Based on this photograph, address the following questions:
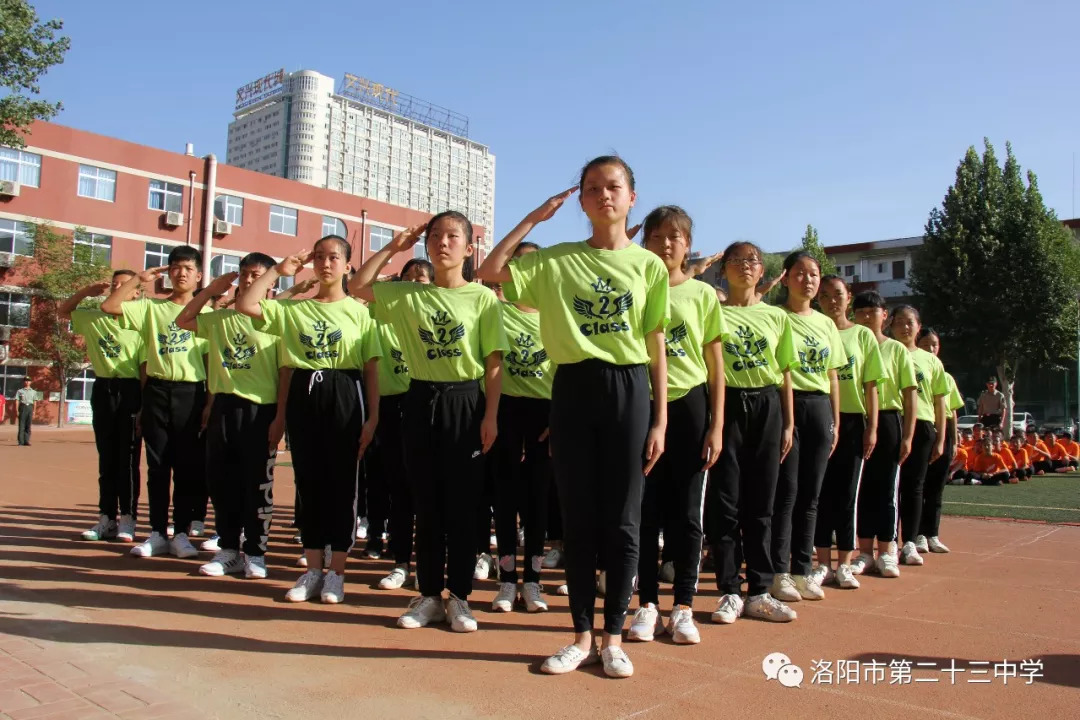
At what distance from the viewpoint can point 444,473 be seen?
417cm

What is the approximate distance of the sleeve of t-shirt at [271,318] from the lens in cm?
483

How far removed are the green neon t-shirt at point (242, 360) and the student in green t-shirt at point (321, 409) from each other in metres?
0.53

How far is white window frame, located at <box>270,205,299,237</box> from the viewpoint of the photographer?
1652 inches

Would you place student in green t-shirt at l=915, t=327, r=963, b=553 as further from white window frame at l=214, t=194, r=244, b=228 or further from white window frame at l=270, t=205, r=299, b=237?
white window frame at l=270, t=205, r=299, b=237

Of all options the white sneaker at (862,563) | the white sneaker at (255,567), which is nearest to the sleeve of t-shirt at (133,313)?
the white sneaker at (255,567)

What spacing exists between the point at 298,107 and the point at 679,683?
125 m

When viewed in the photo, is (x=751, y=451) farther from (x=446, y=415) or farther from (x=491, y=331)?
(x=446, y=415)

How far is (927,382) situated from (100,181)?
37298 millimetres

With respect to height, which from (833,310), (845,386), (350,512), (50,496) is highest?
(833,310)

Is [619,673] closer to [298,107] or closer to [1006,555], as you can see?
[1006,555]

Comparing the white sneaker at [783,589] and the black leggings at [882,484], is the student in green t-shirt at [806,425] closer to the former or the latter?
the white sneaker at [783,589]

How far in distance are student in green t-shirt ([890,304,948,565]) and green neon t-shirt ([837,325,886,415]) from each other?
2.47 ft

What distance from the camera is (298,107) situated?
117438mm

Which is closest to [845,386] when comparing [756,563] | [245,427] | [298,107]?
[756,563]
